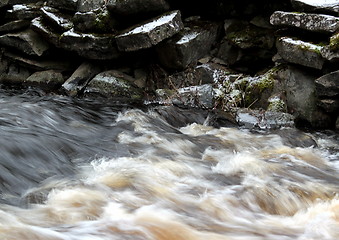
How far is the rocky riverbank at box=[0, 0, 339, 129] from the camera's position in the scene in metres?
6.78

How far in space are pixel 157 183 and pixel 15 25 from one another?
28.3ft

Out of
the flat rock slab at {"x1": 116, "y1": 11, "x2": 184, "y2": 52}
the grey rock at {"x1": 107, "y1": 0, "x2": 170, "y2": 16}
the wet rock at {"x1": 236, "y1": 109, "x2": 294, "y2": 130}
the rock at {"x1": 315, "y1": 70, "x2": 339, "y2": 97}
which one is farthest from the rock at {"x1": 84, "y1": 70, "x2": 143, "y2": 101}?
the rock at {"x1": 315, "y1": 70, "x2": 339, "y2": 97}

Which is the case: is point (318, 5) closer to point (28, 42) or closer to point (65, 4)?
point (65, 4)

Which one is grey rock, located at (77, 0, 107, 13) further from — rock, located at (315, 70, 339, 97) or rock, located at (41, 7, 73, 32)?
rock, located at (315, 70, 339, 97)

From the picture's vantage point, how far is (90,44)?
8.82 metres

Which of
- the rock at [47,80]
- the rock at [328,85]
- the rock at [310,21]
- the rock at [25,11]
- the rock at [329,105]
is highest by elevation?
the rock at [310,21]

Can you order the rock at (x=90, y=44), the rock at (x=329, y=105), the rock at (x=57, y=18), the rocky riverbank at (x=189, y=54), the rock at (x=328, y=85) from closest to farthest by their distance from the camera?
the rock at (x=328, y=85) → the rock at (x=329, y=105) → the rocky riverbank at (x=189, y=54) → the rock at (x=90, y=44) → the rock at (x=57, y=18)

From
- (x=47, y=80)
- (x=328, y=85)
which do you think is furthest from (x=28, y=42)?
(x=328, y=85)

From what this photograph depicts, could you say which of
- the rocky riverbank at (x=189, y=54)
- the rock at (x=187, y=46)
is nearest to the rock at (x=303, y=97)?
the rocky riverbank at (x=189, y=54)

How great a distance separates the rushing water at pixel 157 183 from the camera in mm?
2658

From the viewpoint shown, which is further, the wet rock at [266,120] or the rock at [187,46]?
the rock at [187,46]

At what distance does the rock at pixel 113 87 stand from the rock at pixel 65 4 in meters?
2.29

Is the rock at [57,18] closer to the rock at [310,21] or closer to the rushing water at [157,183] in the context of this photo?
the rushing water at [157,183]

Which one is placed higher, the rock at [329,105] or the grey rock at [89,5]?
the grey rock at [89,5]
